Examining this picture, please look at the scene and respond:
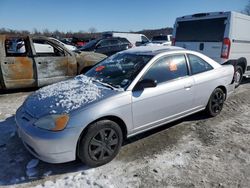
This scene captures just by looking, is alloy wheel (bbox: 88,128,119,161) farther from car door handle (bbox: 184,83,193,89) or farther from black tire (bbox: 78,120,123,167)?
car door handle (bbox: 184,83,193,89)

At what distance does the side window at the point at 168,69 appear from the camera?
157 inches

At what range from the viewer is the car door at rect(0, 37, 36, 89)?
6.65 metres

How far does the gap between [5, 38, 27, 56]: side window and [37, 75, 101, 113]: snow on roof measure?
11.5 feet

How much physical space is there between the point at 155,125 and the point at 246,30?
5.09 meters

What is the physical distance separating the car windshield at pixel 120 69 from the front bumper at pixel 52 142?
3.52 ft

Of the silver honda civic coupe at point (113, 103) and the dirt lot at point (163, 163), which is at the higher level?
the silver honda civic coupe at point (113, 103)

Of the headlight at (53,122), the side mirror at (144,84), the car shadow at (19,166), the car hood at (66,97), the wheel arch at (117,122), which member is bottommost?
the car shadow at (19,166)

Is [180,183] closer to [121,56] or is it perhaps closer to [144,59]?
[144,59]

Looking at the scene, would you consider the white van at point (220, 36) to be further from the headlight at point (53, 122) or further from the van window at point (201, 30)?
the headlight at point (53, 122)

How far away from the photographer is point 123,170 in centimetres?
335

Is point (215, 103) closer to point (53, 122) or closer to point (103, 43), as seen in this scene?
point (53, 122)

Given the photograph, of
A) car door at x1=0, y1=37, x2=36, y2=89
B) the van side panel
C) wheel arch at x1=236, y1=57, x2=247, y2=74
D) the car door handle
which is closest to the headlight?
the car door handle

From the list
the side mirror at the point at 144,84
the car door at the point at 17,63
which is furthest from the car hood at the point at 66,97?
the car door at the point at 17,63

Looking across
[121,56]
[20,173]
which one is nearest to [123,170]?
[20,173]
